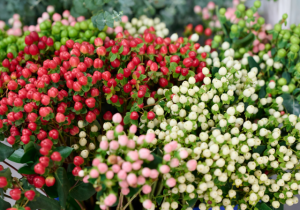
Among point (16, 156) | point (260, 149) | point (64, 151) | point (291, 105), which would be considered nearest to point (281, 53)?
point (291, 105)

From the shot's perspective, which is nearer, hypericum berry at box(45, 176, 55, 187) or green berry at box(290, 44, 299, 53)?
hypericum berry at box(45, 176, 55, 187)

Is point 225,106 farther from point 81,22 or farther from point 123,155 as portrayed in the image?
point 81,22

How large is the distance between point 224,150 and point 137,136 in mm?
169

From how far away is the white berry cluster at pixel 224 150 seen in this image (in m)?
0.48

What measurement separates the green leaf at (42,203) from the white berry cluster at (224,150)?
0.22 m

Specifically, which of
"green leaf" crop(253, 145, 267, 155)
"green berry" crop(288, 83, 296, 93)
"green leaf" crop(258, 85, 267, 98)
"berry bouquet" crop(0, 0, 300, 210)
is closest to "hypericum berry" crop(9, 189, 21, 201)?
"berry bouquet" crop(0, 0, 300, 210)

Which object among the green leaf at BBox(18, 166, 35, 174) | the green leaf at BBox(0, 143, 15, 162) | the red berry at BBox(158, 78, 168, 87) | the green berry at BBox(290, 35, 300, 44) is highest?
the green berry at BBox(290, 35, 300, 44)

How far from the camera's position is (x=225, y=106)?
24.6 inches

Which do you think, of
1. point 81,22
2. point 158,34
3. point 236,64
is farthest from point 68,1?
point 236,64

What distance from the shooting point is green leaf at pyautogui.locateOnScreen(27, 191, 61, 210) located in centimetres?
48

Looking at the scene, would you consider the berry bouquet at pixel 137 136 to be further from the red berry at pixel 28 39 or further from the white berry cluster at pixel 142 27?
the white berry cluster at pixel 142 27

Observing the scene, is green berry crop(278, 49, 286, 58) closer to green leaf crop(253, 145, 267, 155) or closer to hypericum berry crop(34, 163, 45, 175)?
green leaf crop(253, 145, 267, 155)

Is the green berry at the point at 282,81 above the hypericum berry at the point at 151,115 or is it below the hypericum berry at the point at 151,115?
below

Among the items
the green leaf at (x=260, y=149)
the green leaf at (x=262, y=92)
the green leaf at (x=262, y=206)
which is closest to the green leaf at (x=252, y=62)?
the green leaf at (x=262, y=92)
